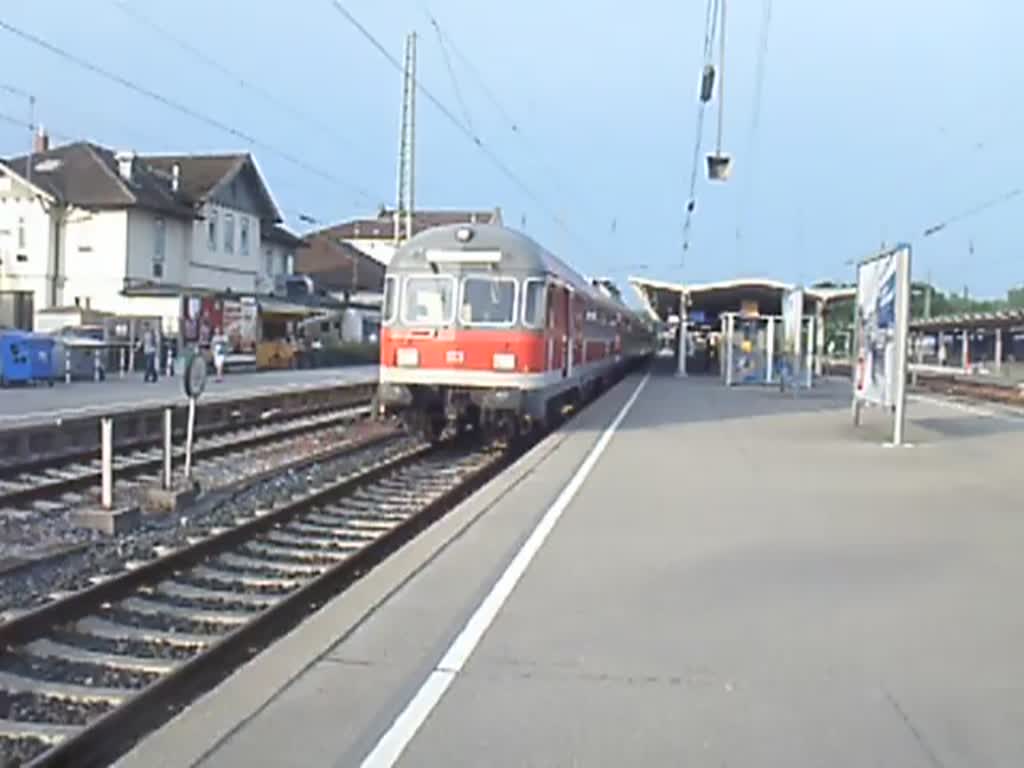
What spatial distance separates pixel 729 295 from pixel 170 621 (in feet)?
129

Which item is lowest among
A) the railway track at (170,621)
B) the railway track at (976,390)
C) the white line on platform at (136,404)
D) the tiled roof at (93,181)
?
the railway track at (170,621)

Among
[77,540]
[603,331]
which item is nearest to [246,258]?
[603,331]

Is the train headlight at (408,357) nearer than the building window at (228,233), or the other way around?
the train headlight at (408,357)

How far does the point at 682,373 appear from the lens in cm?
4678

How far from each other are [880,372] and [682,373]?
27841 mm

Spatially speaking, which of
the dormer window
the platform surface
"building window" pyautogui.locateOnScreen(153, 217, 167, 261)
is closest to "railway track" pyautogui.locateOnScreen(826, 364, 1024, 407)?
the platform surface

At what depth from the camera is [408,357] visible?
1784cm

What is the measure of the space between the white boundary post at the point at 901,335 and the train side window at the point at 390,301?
7.52 m

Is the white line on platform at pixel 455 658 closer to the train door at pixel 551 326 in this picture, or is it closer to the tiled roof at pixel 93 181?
the train door at pixel 551 326

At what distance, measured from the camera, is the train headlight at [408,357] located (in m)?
17.8

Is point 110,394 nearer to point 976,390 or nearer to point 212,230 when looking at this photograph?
point 212,230

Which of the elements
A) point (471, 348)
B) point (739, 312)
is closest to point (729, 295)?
point (739, 312)

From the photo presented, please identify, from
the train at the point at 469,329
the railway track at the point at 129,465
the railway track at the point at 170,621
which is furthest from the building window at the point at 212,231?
the railway track at the point at 170,621

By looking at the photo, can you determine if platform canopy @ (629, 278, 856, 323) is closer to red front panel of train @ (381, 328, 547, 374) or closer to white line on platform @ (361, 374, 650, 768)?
red front panel of train @ (381, 328, 547, 374)
